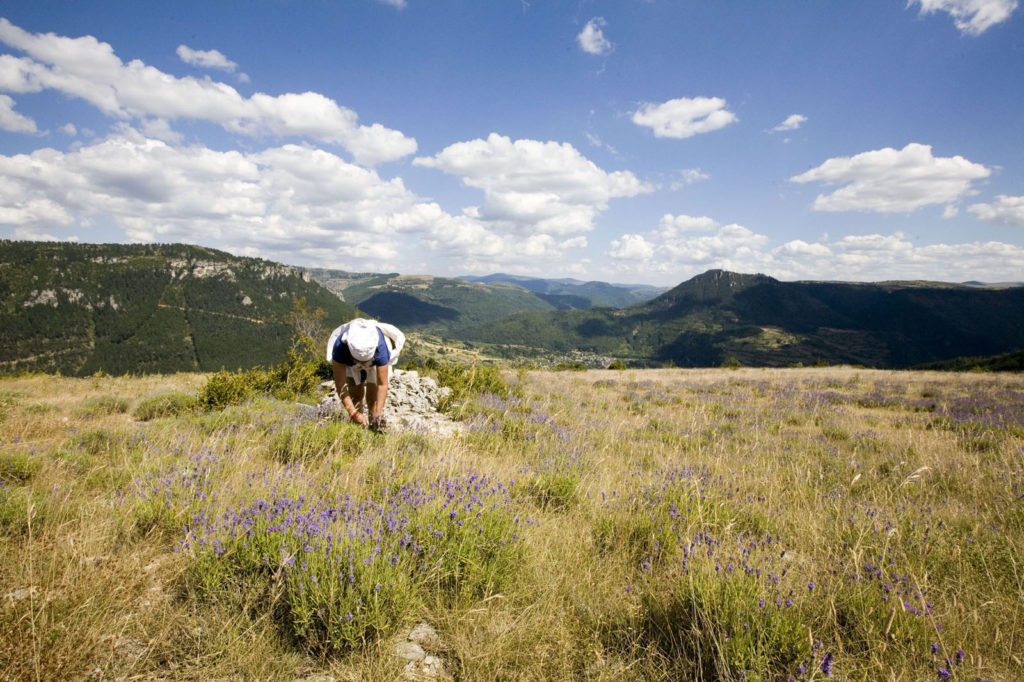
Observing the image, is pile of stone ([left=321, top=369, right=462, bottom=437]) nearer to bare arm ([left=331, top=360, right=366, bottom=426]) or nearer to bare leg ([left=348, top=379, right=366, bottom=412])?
bare leg ([left=348, top=379, right=366, bottom=412])

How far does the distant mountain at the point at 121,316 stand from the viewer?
14438 centimetres

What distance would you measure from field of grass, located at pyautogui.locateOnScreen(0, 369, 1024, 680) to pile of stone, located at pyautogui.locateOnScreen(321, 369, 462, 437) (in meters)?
1.85

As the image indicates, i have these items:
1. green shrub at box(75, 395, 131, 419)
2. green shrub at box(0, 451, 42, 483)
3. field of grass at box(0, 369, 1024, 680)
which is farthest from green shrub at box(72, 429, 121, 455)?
green shrub at box(75, 395, 131, 419)

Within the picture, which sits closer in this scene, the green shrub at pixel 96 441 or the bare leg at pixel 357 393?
the green shrub at pixel 96 441

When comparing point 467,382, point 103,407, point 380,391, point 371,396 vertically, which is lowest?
point 103,407

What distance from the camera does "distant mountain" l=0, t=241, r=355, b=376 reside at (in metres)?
144

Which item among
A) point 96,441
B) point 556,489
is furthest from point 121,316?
point 556,489

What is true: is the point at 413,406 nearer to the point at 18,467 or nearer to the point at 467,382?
the point at 467,382

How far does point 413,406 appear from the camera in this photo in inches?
313

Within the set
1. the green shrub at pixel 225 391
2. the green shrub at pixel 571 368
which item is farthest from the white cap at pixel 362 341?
the green shrub at pixel 571 368

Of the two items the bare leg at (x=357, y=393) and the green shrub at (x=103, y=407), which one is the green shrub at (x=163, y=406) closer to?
the green shrub at (x=103, y=407)

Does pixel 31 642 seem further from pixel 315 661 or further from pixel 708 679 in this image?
pixel 708 679

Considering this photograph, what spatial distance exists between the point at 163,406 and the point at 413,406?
575 centimetres

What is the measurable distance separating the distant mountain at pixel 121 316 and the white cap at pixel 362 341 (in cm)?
15437
